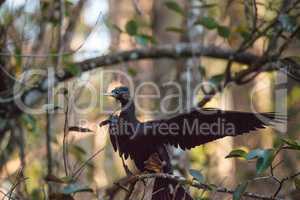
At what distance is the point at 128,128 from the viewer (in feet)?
13.7

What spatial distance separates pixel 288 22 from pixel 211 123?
142cm

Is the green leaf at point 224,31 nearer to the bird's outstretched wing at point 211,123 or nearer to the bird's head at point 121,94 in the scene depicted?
the bird's head at point 121,94

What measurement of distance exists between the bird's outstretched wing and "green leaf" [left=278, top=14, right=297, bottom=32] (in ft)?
3.99

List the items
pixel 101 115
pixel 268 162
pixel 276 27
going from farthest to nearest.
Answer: pixel 101 115
pixel 276 27
pixel 268 162

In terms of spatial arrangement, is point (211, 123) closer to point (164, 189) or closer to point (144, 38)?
point (164, 189)

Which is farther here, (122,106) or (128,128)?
(122,106)

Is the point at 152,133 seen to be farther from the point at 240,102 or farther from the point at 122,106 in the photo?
the point at 240,102

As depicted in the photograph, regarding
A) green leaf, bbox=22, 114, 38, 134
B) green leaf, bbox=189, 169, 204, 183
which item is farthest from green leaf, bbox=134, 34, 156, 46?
green leaf, bbox=189, 169, 204, 183

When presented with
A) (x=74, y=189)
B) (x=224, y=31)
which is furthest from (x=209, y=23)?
(x=74, y=189)

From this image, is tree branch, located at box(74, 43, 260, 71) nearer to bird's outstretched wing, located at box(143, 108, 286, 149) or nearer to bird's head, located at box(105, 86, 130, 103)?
bird's head, located at box(105, 86, 130, 103)

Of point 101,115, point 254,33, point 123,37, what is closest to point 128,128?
point 254,33

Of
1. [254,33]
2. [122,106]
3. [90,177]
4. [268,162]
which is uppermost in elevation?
[254,33]

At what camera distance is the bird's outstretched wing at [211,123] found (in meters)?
3.84

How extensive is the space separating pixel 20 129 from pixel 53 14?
1094 millimetres
